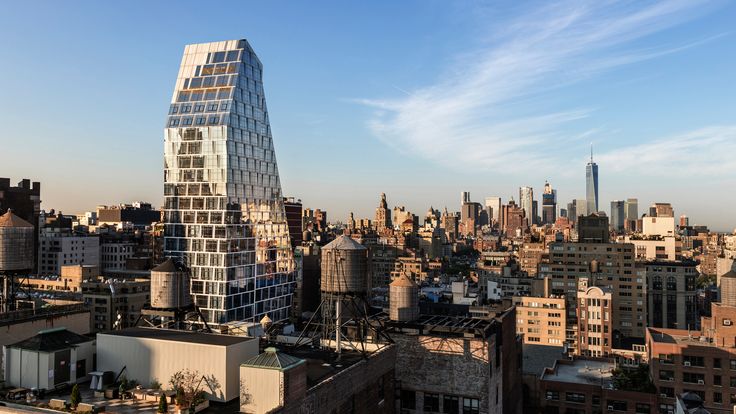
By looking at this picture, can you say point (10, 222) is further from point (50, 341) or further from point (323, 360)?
point (323, 360)

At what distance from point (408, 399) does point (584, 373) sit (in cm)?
5200

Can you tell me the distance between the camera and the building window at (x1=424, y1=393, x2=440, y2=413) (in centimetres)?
4438

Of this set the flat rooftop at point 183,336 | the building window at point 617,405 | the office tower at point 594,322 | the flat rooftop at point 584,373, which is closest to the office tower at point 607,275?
the office tower at point 594,322

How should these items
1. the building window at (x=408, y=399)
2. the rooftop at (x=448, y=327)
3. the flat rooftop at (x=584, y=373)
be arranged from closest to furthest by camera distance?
the rooftop at (x=448, y=327) → the building window at (x=408, y=399) → the flat rooftop at (x=584, y=373)

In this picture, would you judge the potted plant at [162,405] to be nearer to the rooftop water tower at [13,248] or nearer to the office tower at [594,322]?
the rooftop water tower at [13,248]

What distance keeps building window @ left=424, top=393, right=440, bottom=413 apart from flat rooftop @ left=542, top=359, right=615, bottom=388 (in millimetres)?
42453

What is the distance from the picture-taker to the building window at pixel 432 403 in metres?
44.4

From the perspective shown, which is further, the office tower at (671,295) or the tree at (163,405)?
the office tower at (671,295)

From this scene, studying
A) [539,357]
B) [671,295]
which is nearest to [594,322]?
[539,357]

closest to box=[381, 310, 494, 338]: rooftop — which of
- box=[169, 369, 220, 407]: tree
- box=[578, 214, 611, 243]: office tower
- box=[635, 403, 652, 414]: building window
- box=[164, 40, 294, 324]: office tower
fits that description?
box=[169, 369, 220, 407]: tree

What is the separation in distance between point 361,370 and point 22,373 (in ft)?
68.0

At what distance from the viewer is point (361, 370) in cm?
3784

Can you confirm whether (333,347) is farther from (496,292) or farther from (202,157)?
(496,292)

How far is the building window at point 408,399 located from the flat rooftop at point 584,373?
4291 centimetres
